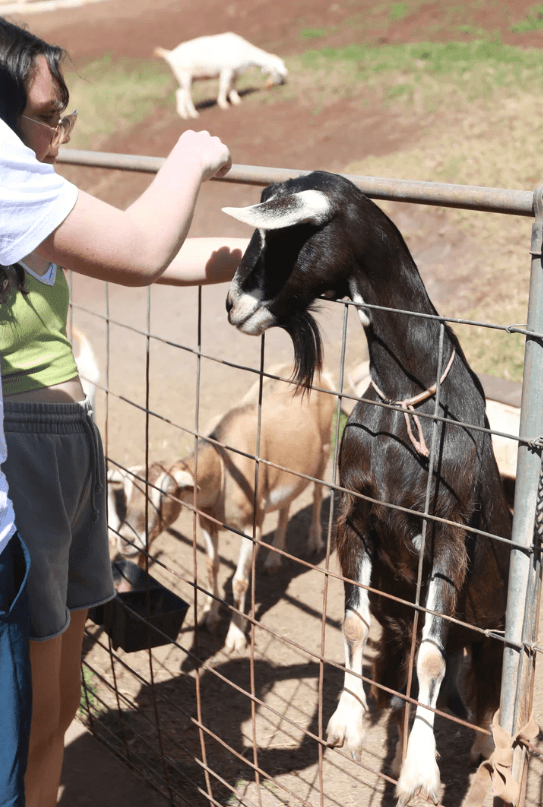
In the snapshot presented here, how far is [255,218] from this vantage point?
174 cm

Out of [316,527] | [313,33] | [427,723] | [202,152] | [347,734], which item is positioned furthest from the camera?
[313,33]

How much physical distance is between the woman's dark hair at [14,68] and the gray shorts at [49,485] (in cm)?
56

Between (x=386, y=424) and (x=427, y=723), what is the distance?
70 cm

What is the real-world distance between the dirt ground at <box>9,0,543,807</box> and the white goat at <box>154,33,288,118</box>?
0.37 meters

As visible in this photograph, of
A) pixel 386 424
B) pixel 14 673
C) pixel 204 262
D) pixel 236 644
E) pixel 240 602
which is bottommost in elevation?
pixel 236 644

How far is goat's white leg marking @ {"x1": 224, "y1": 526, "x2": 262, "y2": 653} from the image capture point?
4000 mm

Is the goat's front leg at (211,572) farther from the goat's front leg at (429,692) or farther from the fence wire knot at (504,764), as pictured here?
the fence wire knot at (504,764)

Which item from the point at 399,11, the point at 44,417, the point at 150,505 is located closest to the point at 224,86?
the point at 399,11

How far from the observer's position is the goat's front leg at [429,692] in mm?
1765

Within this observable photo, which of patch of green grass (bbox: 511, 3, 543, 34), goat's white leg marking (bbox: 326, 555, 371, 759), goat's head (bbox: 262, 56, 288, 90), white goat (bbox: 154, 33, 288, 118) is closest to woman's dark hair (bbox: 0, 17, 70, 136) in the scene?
→ goat's white leg marking (bbox: 326, 555, 371, 759)

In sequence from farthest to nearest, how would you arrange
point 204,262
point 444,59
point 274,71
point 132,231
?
point 274,71, point 444,59, point 204,262, point 132,231

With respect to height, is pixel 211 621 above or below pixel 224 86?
below

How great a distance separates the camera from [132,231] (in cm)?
135

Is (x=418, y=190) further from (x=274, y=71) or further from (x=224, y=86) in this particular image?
(x=274, y=71)
